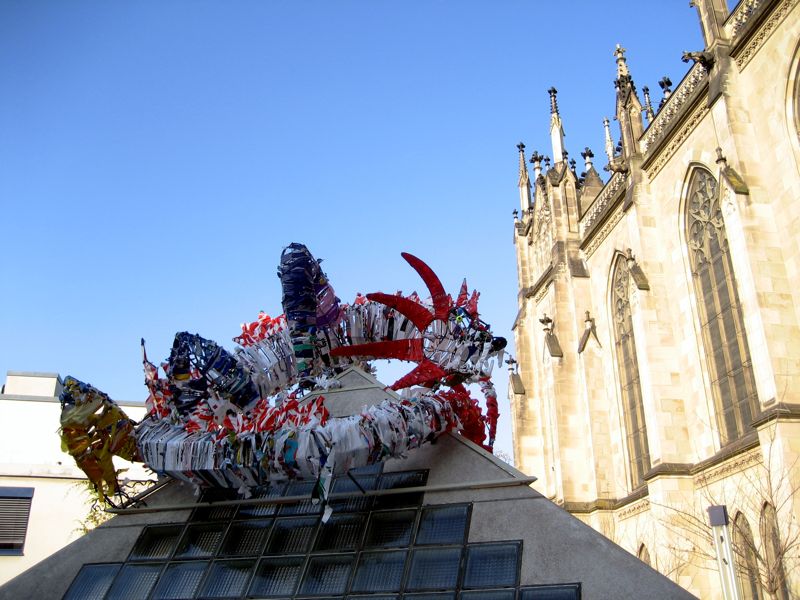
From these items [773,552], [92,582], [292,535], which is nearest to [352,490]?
[292,535]

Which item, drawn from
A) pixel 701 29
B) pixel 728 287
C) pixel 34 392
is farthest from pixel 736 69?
pixel 34 392

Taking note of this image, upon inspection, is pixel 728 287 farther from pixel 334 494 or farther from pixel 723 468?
pixel 334 494

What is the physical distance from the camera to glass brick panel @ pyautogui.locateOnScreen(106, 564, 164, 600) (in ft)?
24.6

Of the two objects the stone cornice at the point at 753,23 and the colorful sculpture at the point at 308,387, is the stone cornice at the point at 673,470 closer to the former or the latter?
the stone cornice at the point at 753,23

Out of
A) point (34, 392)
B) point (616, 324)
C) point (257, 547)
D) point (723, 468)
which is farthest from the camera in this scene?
point (34, 392)

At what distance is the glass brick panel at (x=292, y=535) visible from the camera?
7500mm

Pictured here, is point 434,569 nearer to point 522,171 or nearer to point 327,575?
point 327,575

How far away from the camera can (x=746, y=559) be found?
1712cm

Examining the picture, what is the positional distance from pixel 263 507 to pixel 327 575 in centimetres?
141

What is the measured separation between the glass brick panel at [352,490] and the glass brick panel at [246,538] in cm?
75

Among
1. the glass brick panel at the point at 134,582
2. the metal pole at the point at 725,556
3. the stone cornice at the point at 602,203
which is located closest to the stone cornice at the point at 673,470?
the stone cornice at the point at 602,203

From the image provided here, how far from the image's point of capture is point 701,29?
69.1 feet

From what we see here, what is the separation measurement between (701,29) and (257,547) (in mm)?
19138

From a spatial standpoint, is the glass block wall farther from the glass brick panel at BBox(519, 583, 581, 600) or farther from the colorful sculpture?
the colorful sculpture
